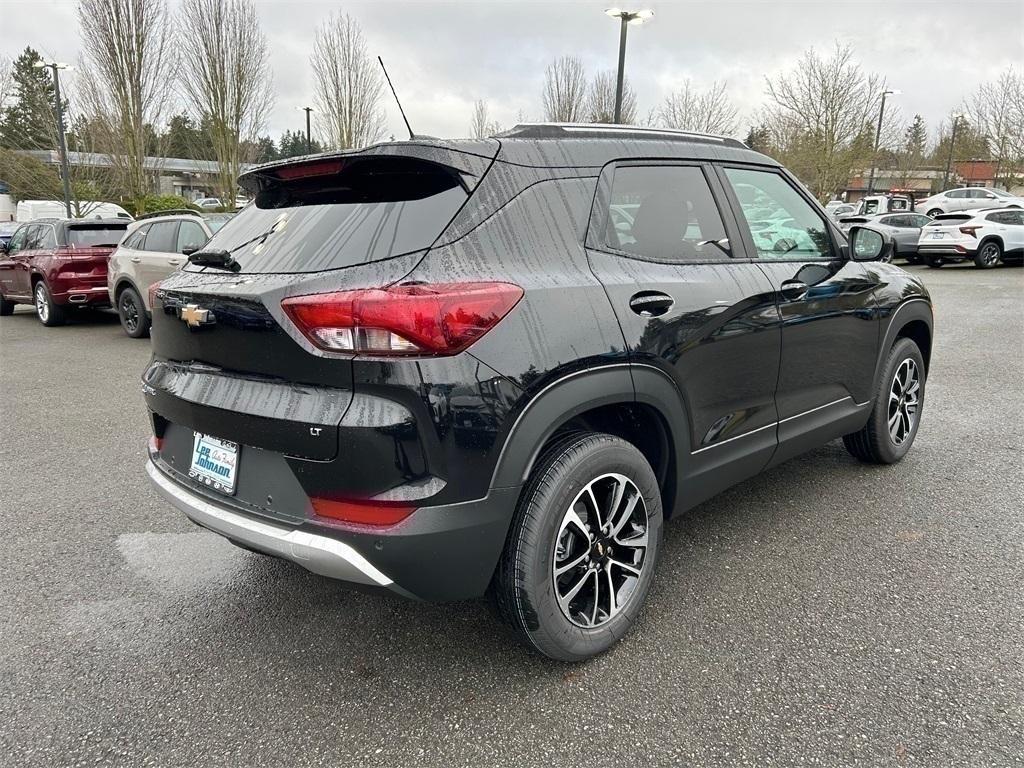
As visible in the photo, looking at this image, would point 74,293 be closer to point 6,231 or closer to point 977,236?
point 6,231

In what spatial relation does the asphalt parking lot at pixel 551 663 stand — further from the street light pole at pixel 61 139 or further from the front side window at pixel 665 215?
the street light pole at pixel 61 139

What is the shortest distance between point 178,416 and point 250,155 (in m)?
27.5

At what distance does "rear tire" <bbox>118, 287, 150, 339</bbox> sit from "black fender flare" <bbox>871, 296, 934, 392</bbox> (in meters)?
8.94

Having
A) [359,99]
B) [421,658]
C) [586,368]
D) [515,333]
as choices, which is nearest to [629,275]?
[586,368]

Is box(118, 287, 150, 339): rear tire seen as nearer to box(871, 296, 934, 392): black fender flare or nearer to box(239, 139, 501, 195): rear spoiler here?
box(239, 139, 501, 195): rear spoiler

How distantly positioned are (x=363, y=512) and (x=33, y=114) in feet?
103

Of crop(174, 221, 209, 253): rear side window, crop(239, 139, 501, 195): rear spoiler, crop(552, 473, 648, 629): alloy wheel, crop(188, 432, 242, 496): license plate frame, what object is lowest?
crop(552, 473, 648, 629): alloy wheel

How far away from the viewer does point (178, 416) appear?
2.55 m

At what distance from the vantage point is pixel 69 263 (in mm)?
10867

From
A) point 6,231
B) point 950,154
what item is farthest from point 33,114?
point 950,154

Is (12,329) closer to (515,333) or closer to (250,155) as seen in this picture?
(515,333)

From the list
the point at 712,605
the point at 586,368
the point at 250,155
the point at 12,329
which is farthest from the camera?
the point at 250,155

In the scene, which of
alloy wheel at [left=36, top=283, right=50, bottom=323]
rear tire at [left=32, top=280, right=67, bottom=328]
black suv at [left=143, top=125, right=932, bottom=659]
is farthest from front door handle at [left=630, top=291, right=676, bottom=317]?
alloy wheel at [left=36, top=283, right=50, bottom=323]

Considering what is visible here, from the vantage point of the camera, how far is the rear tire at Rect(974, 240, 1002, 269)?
1809cm
